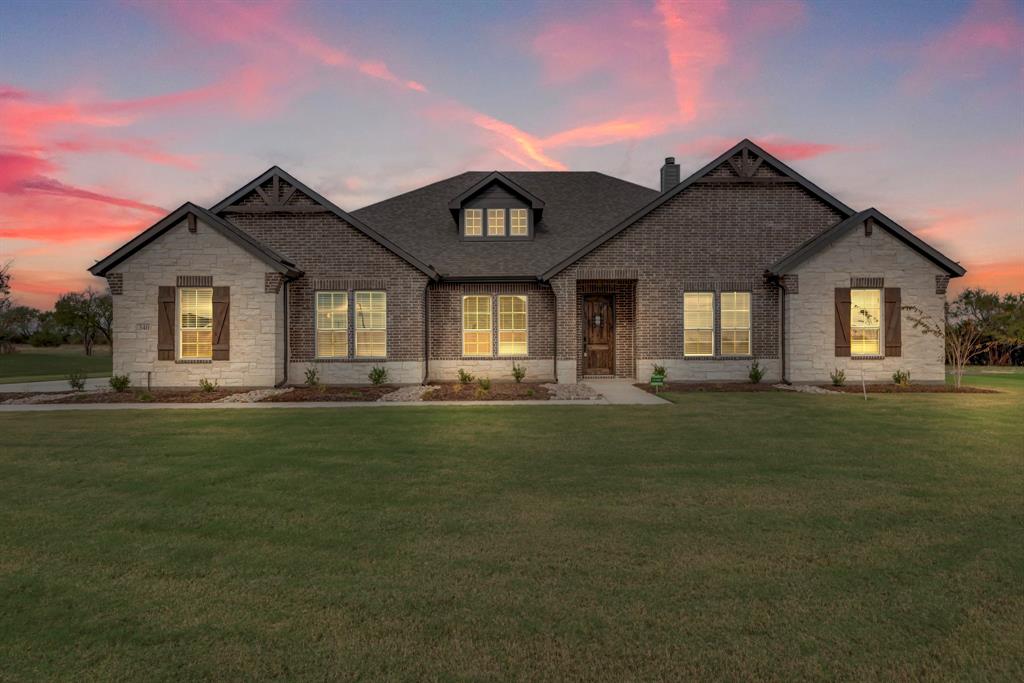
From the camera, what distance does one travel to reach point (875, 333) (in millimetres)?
18047

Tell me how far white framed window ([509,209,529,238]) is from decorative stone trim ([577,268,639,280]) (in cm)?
365

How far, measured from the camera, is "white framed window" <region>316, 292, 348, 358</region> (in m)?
18.6

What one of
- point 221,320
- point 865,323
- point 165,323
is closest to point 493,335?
point 221,320

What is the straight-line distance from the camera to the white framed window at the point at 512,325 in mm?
19531

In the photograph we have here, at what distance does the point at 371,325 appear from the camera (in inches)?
733

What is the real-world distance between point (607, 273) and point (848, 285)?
730cm

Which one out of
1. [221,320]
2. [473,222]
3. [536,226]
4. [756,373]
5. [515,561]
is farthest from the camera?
[536,226]

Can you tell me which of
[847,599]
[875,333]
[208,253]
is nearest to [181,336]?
[208,253]

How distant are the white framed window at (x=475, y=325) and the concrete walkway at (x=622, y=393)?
3.64m

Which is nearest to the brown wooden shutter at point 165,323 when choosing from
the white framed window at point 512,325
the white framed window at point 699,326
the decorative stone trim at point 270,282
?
the decorative stone trim at point 270,282

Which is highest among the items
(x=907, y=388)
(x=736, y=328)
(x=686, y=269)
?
(x=686, y=269)

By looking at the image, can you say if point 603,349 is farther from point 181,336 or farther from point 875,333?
point 181,336

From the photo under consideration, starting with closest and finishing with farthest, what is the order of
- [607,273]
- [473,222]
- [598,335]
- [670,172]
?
[607,273], [598,335], [473,222], [670,172]

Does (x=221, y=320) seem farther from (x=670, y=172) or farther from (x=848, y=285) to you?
(x=848, y=285)
